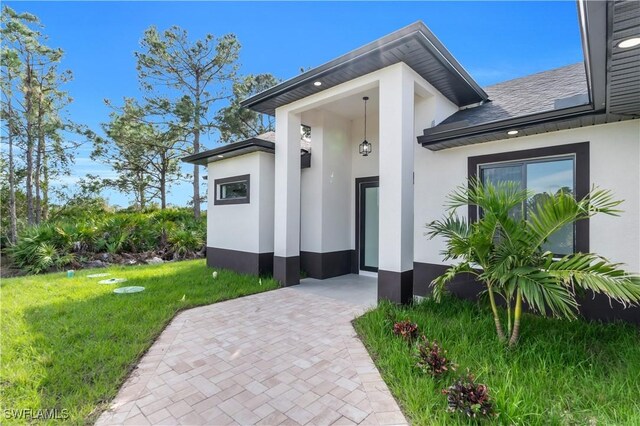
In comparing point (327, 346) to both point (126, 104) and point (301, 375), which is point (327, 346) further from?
point (126, 104)

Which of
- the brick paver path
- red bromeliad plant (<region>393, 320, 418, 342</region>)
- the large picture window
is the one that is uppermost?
the large picture window

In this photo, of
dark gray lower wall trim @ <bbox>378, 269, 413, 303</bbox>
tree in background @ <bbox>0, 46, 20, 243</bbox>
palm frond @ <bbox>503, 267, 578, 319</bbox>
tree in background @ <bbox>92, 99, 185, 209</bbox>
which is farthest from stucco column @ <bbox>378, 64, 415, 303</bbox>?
tree in background @ <bbox>0, 46, 20, 243</bbox>

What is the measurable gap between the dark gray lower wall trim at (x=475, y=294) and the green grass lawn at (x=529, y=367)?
0.24 meters

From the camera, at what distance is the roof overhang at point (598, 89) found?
2.30m

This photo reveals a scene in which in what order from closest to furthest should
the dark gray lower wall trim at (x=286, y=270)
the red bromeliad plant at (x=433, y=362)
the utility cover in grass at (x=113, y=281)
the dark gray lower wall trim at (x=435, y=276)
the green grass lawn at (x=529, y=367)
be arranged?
the green grass lawn at (x=529, y=367), the red bromeliad plant at (x=433, y=362), the dark gray lower wall trim at (x=435, y=276), the dark gray lower wall trim at (x=286, y=270), the utility cover in grass at (x=113, y=281)

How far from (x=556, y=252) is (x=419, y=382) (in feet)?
12.9

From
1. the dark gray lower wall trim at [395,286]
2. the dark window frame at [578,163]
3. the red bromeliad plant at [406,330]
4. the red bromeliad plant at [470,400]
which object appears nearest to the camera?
the red bromeliad plant at [470,400]

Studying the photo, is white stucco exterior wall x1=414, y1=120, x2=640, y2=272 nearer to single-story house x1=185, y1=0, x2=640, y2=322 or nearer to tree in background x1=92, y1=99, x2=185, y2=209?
single-story house x1=185, y1=0, x2=640, y2=322

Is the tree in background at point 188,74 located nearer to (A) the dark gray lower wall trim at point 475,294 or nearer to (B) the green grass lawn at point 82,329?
(B) the green grass lawn at point 82,329

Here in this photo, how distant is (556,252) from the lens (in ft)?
17.1

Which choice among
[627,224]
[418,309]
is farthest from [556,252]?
[418,309]

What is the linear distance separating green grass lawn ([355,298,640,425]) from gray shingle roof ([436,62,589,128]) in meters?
3.40

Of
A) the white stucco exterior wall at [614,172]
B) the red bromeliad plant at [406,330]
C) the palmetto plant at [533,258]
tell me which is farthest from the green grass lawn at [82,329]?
the white stucco exterior wall at [614,172]

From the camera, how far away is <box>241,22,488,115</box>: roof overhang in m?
4.99
